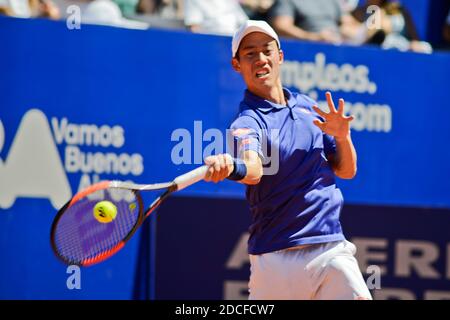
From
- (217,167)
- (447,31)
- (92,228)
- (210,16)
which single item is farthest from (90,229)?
(447,31)

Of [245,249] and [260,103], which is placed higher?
[260,103]

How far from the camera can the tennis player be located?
417 centimetres

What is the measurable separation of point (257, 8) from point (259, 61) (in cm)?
305

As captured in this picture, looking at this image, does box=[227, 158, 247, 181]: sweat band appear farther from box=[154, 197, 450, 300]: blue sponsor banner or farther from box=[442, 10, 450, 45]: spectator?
box=[442, 10, 450, 45]: spectator

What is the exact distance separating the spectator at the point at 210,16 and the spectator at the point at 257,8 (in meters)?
0.20

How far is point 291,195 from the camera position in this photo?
422cm

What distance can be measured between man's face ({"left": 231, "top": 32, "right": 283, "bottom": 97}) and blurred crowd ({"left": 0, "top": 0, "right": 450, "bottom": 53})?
2.21 metres

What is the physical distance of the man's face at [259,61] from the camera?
4273 millimetres

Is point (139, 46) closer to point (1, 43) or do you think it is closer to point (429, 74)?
point (1, 43)

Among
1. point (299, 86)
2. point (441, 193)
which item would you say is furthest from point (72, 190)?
point (441, 193)

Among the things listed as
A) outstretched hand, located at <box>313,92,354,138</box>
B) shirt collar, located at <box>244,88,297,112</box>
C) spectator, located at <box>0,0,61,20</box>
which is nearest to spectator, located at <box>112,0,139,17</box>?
spectator, located at <box>0,0,61,20</box>

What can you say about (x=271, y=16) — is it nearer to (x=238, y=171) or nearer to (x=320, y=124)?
(x=320, y=124)

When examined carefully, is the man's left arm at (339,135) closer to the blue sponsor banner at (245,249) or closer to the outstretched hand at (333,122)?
the outstretched hand at (333,122)

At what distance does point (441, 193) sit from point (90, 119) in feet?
8.48
